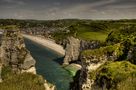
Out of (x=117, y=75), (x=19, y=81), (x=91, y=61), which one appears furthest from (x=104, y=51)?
(x=19, y=81)

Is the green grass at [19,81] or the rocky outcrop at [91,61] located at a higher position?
the rocky outcrop at [91,61]

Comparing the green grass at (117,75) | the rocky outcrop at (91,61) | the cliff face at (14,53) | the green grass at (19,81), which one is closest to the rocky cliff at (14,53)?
the cliff face at (14,53)

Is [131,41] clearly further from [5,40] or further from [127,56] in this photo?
[5,40]

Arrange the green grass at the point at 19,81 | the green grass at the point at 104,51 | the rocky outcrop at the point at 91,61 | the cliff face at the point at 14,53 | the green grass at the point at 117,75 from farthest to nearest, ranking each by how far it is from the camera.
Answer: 1. the cliff face at the point at 14,53
2. the green grass at the point at 104,51
3. the green grass at the point at 19,81
4. the rocky outcrop at the point at 91,61
5. the green grass at the point at 117,75

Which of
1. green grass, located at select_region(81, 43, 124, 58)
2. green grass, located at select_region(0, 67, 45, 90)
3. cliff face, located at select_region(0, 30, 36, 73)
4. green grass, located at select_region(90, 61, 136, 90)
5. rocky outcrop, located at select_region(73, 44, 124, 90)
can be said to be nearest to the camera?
green grass, located at select_region(90, 61, 136, 90)

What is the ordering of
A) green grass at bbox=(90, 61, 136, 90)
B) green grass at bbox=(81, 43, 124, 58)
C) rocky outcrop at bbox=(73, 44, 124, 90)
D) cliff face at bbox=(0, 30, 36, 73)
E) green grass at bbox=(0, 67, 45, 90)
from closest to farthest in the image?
green grass at bbox=(90, 61, 136, 90) → rocky outcrop at bbox=(73, 44, 124, 90) → green grass at bbox=(0, 67, 45, 90) → green grass at bbox=(81, 43, 124, 58) → cliff face at bbox=(0, 30, 36, 73)

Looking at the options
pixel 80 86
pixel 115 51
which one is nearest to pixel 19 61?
pixel 80 86

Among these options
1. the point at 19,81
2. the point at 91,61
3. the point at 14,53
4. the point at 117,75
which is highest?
the point at 14,53

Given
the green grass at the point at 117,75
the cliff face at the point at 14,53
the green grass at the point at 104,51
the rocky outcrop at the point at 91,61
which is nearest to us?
the green grass at the point at 117,75

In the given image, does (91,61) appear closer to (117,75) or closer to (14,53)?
(117,75)

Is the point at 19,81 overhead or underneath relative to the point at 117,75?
underneath

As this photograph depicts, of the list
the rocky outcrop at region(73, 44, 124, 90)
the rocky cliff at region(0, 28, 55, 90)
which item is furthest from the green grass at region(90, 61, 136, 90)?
the rocky cliff at region(0, 28, 55, 90)

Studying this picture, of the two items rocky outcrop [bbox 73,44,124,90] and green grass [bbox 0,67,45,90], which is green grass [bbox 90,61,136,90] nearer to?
rocky outcrop [bbox 73,44,124,90]

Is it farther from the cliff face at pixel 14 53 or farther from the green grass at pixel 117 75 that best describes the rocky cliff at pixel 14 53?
the green grass at pixel 117 75
